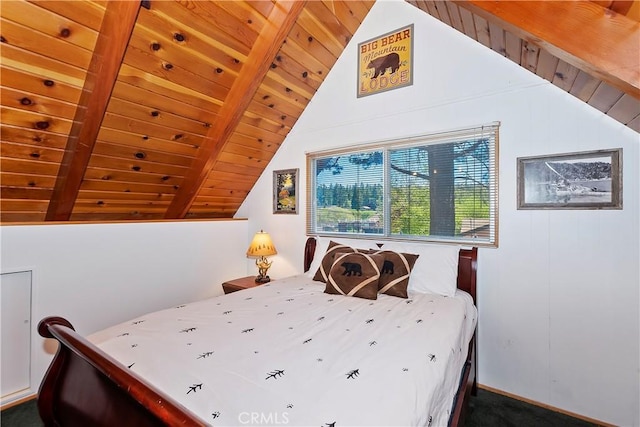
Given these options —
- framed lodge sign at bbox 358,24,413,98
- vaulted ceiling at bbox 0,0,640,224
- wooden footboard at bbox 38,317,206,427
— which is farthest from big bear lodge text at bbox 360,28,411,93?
wooden footboard at bbox 38,317,206,427

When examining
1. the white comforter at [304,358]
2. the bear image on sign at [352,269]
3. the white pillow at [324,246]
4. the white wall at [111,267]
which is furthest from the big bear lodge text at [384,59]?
the white wall at [111,267]

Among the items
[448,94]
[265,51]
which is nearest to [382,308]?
[448,94]

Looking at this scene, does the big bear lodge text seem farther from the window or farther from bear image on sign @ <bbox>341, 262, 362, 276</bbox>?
bear image on sign @ <bbox>341, 262, 362, 276</bbox>

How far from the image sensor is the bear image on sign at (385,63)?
2663mm

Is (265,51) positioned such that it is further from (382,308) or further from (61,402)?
(61,402)

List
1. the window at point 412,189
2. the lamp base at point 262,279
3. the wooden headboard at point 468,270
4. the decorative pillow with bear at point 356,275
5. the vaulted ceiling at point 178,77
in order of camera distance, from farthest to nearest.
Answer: the lamp base at point 262,279 < the window at point 412,189 < the wooden headboard at point 468,270 < the decorative pillow with bear at point 356,275 < the vaulted ceiling at point 178,77

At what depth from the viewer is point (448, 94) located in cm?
240

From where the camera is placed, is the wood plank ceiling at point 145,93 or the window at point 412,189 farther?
the window at point 412,189

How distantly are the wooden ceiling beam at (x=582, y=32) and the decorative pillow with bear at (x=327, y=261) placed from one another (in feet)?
5.65

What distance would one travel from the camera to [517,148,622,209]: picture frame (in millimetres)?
1821

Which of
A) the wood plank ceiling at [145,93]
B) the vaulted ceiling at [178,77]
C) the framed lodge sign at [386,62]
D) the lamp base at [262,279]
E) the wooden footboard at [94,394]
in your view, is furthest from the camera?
the lamp base at [262,279]

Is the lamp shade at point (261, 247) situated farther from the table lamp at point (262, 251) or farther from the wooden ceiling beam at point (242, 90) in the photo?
the wooden ceiling beam at point (242, 90)

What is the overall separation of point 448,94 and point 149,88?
2.24 metres

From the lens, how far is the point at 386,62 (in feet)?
8.94
